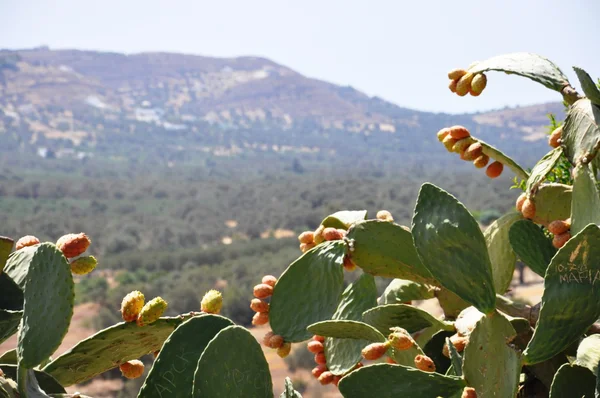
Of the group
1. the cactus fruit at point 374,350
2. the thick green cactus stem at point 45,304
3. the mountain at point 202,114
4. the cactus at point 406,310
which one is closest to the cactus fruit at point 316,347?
the cactus at point 406,310

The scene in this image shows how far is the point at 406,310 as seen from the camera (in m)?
1.15

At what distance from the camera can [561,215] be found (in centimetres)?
129

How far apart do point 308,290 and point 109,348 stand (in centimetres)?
38

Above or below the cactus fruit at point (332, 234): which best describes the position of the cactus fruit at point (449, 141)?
above

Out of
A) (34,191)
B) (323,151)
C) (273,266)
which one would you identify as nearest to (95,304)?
(273,266)

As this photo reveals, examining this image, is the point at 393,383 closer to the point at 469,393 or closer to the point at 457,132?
the point at 469,393

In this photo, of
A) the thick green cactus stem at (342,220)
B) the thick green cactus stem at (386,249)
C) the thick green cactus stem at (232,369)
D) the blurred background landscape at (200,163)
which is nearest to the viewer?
the thick green cactus stem at (232,369)

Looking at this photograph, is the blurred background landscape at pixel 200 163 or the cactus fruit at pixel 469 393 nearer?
the cactus fruit at pixel 469 393

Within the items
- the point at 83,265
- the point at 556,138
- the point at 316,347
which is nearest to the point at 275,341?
the point at 316,347

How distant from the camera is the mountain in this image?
8314 centimetres

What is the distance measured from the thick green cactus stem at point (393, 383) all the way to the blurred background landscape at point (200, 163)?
1.02 m

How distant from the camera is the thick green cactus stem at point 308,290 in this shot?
3.76ft

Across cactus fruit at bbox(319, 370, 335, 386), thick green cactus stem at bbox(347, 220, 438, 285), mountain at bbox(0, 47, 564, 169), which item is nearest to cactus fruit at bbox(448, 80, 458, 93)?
thick green cactus stem at bbox(347, 220, 438, 285)

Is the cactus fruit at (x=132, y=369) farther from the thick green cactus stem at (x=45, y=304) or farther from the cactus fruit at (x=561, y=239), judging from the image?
the cactus fruit at (x=561, y=239)
